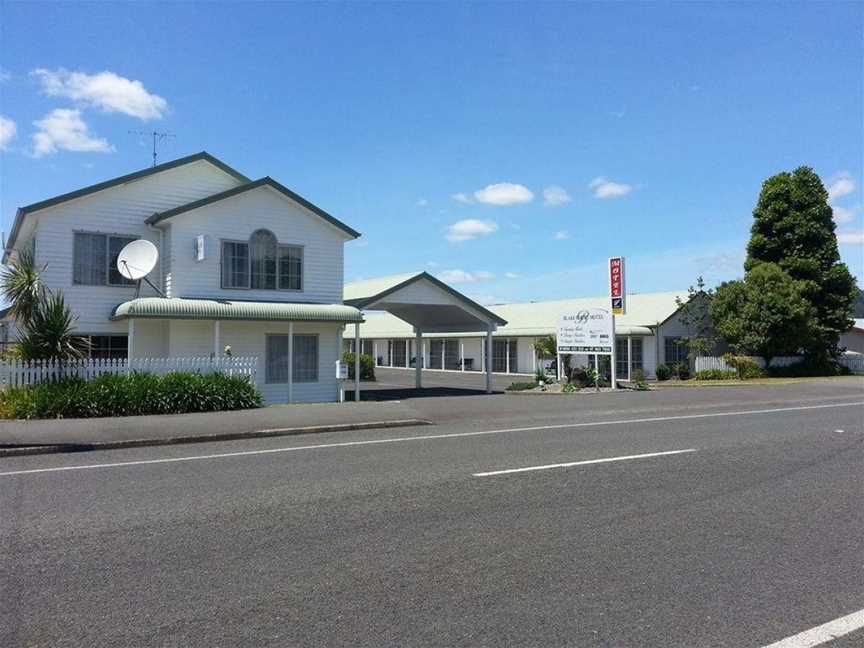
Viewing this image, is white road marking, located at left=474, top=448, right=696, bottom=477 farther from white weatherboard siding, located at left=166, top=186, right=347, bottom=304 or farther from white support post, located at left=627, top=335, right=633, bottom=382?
white support post, located at left=627, top=335, right=633, bottom=382

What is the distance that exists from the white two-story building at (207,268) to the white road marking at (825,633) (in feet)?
55.6

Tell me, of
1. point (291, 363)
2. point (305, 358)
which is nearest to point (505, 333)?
point (305, 358)

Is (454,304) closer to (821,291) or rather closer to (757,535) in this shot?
(757,535)

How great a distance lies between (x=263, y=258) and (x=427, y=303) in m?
5.57

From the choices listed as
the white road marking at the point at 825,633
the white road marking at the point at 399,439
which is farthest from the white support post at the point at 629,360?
the white road marking at the point at 825,633

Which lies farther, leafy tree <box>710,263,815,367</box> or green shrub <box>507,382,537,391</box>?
leafy tree <box>710,263,815,367</box>

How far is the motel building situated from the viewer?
79.7 ft

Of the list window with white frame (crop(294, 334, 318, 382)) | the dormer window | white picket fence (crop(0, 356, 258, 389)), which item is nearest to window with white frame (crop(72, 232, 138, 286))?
the dormer window

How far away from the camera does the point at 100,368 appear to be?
15.8m

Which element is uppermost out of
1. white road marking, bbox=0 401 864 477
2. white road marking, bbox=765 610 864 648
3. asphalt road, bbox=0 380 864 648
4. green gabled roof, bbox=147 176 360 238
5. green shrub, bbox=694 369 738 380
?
green gabled roof, bbox=147 176 360 238

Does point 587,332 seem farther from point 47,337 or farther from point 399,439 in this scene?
point 47,337

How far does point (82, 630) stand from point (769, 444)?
33.1 feet

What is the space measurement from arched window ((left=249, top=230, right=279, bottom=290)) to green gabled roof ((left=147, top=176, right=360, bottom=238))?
1.33 metres

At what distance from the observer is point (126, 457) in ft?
33.5
